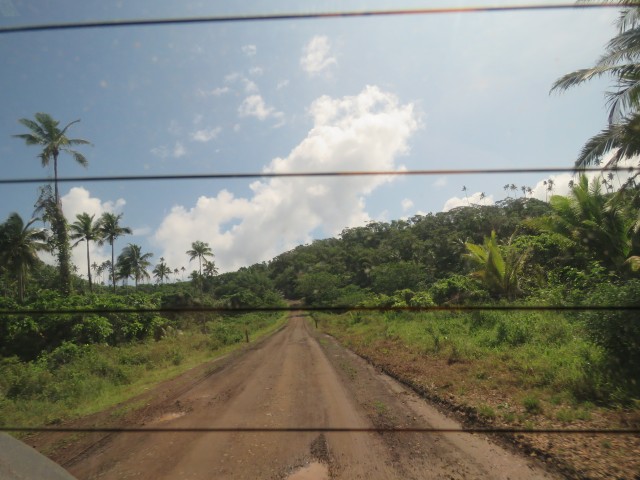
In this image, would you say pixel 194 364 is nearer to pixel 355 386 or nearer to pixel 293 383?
pixel 293 383

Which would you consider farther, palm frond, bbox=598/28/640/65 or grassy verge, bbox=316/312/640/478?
palm frond, bbox=598/28/640/65

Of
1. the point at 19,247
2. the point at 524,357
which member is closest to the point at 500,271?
the point at 524,357

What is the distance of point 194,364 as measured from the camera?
1384 cm

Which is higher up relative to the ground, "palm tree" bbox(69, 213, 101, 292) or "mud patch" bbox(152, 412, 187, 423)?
"palm tree" bbox(69, 213, 101, 292)

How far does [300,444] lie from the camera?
4.79m

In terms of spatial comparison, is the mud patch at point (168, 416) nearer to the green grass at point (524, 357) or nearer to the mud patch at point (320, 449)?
the mud patch at point (320, 449)

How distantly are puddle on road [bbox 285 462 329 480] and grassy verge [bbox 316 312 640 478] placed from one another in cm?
223

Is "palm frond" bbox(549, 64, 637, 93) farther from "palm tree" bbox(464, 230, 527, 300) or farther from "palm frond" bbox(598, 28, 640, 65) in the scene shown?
"palm tree" bbox(464, 230, 527, 300)

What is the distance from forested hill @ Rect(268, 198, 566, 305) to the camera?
32.2m

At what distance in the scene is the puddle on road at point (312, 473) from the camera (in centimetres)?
389

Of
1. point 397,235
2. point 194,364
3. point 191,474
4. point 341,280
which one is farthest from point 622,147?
point 397,235

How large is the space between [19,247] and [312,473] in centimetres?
2438

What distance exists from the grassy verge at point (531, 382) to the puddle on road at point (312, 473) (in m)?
2.23

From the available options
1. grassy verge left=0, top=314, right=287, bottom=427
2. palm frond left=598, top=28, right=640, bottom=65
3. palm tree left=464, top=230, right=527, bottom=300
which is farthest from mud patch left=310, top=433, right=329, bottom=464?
palm tree left=464, top=230, right=527, bottom=300
